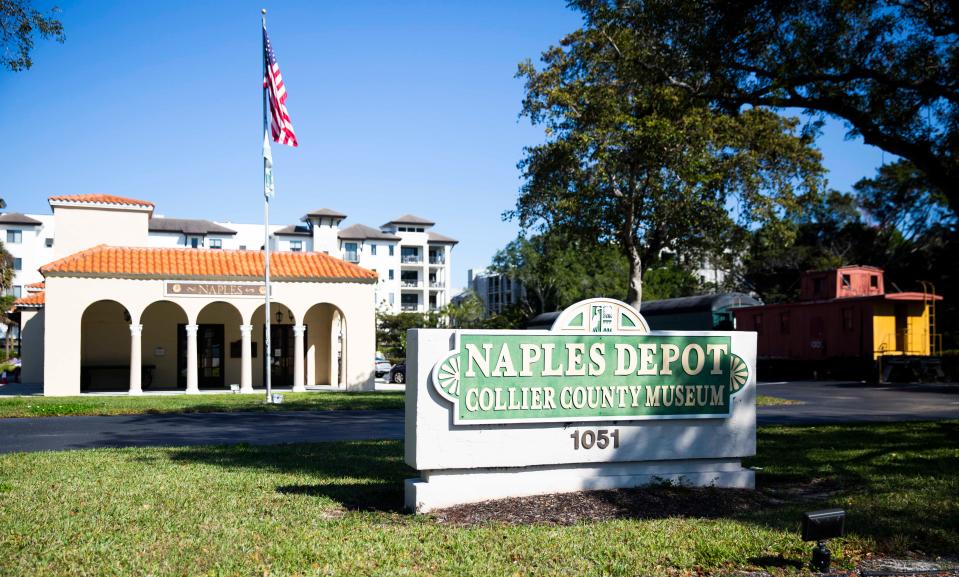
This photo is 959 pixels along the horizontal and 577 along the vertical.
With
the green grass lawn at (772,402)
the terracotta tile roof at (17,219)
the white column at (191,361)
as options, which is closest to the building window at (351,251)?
the terracotta tile roof at (17,219)

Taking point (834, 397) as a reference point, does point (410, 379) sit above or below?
above

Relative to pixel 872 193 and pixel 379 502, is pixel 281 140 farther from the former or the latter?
pixel 872 193

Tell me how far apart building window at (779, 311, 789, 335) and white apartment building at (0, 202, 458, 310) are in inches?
1512

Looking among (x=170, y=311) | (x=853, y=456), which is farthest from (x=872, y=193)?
(x=853, y=456)

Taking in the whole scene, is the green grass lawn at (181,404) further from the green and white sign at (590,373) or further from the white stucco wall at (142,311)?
the green and white sign at (590,373)

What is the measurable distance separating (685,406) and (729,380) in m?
0.58

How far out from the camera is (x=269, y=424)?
1766 cm

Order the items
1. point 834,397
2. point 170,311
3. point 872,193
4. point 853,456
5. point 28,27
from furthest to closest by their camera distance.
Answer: point 872,193, point 170,311, point 834,397, point 28,27, point 853,456

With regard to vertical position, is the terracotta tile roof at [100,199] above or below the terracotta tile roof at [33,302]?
above

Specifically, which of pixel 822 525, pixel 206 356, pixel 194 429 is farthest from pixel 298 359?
pixel 822 525

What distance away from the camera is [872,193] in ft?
188

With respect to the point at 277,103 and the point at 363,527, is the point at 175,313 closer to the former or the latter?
the point at 277,103

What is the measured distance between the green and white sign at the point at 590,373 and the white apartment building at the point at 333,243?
207 ft

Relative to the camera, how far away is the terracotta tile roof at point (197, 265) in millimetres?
27344
